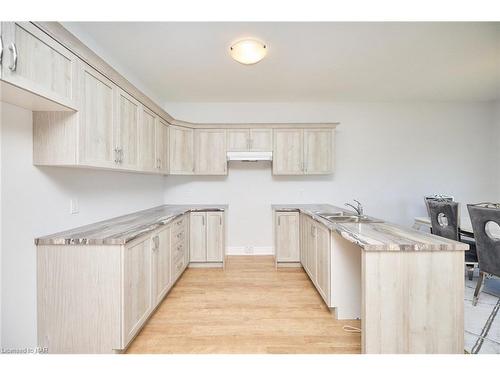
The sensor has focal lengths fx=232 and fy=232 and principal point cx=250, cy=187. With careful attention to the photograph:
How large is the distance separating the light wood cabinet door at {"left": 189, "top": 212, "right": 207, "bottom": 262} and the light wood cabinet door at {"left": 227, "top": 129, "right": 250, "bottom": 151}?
1.17 m

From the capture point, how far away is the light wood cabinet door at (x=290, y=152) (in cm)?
377

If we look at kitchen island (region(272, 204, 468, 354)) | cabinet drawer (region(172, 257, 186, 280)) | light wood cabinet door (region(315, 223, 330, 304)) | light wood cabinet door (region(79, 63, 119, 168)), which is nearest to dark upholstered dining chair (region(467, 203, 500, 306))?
kitchen island (region(272, 204, 468, 354))

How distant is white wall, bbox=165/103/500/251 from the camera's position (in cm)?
412

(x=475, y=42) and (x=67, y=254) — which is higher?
(x=475, y=42)

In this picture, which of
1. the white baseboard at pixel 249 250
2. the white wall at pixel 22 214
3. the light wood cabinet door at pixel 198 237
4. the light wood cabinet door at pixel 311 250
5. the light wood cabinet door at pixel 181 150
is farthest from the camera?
the white baseboard at pixel 249 250

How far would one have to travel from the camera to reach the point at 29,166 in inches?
61.3

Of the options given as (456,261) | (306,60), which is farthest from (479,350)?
(306,60)

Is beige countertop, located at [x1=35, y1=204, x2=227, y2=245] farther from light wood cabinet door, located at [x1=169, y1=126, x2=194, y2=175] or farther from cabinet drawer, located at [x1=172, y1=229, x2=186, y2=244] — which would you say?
light wood cabinet door, located at [x1=169, y1=126, x2=194, y2=175]

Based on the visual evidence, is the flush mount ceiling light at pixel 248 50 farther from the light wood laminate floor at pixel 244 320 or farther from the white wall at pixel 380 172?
the light wood laminate floor at pixel 244 320

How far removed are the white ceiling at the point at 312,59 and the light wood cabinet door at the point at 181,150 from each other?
2.04ft

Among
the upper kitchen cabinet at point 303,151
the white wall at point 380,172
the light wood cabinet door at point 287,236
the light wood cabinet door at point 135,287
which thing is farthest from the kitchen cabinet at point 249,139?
the light wood cabinet door at point 135,287

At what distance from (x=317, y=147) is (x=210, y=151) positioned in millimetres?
1741
